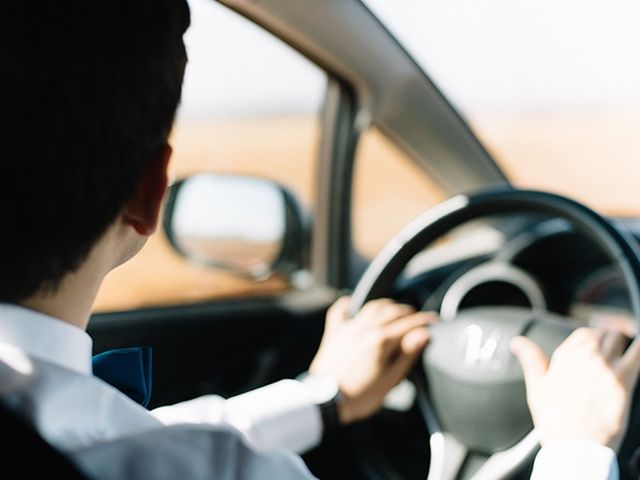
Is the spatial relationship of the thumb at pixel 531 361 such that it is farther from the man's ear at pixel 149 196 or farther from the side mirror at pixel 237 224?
the side mirror at pixel 237 224

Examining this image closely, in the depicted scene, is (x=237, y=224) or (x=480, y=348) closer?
(x=480, y=348)

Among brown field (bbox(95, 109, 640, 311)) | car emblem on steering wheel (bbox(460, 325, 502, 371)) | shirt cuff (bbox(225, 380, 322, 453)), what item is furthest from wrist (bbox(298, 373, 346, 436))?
brown field (bbox(95, 109, 640, 311))

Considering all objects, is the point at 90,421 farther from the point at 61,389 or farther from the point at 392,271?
the point at 392,271

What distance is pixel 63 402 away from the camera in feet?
2.93

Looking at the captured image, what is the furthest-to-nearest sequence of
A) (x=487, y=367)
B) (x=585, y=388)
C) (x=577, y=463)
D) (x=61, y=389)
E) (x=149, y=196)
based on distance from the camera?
(x=487, y=367) < (x=585, y=388) < (x=577, y=463) < (x=149, y=196) < (x=61, y=389)

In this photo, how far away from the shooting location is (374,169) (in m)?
6.93

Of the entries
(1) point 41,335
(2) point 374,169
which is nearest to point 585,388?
(1) point 41,335

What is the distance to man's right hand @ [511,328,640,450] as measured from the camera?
4.39ft

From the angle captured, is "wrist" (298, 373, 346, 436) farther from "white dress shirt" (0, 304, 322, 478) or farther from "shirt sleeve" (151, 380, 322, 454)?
"white dress shirt" (0, 304, 322, 478)

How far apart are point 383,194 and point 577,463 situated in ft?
16.0

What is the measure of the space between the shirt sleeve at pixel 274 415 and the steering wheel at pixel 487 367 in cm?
17

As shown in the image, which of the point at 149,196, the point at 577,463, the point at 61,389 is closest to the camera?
the point at 61,389

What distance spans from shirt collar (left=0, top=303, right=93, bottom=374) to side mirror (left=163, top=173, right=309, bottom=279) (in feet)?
4.86

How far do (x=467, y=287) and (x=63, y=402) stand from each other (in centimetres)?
132
